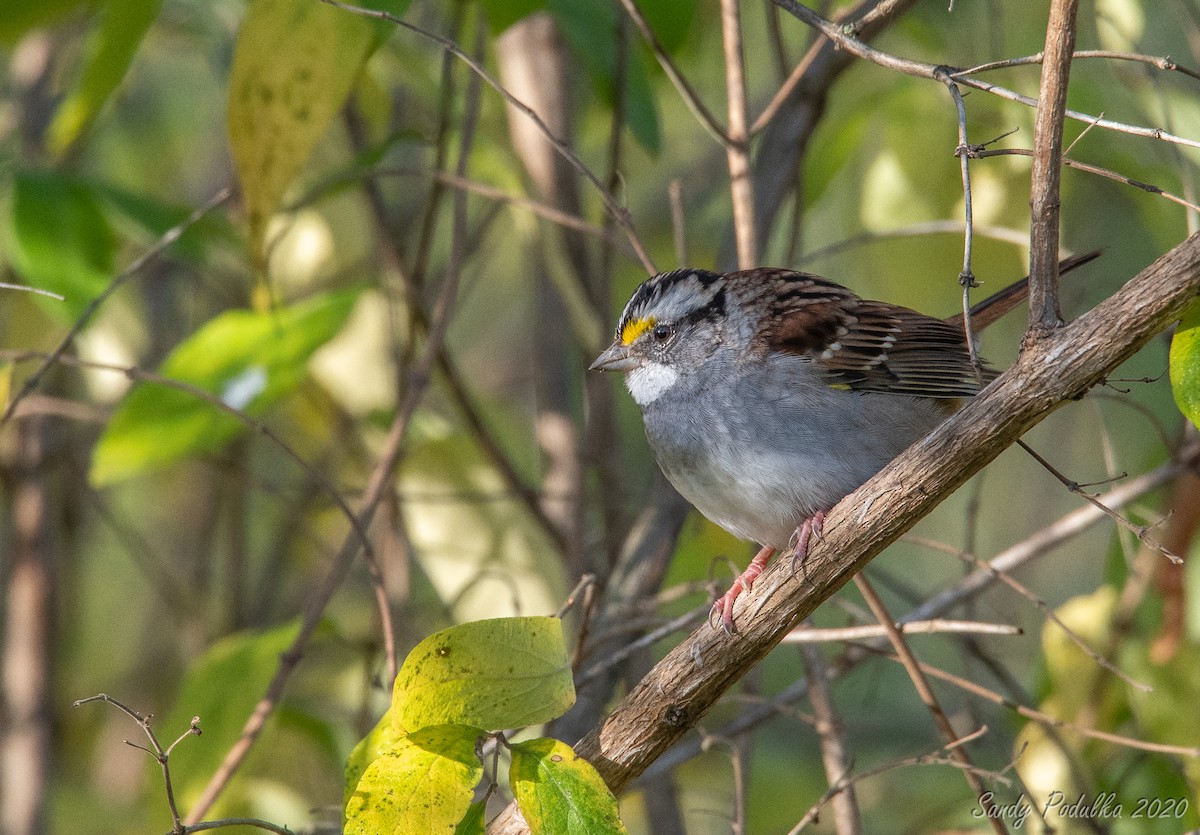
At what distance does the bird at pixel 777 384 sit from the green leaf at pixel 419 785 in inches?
24.9

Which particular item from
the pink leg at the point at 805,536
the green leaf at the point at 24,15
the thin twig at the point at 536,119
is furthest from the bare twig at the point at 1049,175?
the green leaf at the point at 24,15

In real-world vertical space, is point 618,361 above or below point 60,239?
below

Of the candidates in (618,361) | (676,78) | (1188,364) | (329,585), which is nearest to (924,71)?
(1188,364)

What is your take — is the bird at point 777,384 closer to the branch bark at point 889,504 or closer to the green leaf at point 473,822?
the branch bark at point 889,504

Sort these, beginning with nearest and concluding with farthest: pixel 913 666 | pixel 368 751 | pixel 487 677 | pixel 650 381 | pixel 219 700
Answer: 1. pixel 487 677
2. pixel 368 751
3. pixel 913 666
4. pixel 219 700
5. pixel 650 381

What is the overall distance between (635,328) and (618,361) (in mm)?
74

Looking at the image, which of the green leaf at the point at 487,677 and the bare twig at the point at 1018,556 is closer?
the green leaf at the point at 487,677

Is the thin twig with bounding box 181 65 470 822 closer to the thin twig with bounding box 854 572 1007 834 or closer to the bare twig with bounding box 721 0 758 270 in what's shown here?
the bare twig with bounding box 721 0 758 270

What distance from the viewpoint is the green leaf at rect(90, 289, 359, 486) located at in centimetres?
230

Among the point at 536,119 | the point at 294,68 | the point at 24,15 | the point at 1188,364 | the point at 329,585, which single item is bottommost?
the point at 329,585

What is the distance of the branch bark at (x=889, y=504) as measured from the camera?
133cm

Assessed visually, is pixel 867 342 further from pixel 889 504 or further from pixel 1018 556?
pixel 889 504

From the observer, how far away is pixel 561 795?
4.66ft

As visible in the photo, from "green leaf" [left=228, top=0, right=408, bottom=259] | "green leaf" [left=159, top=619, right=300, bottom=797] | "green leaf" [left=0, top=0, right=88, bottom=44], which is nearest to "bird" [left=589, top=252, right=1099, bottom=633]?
"green leaf" [left=228, top=0, right=408, bottom=259]
